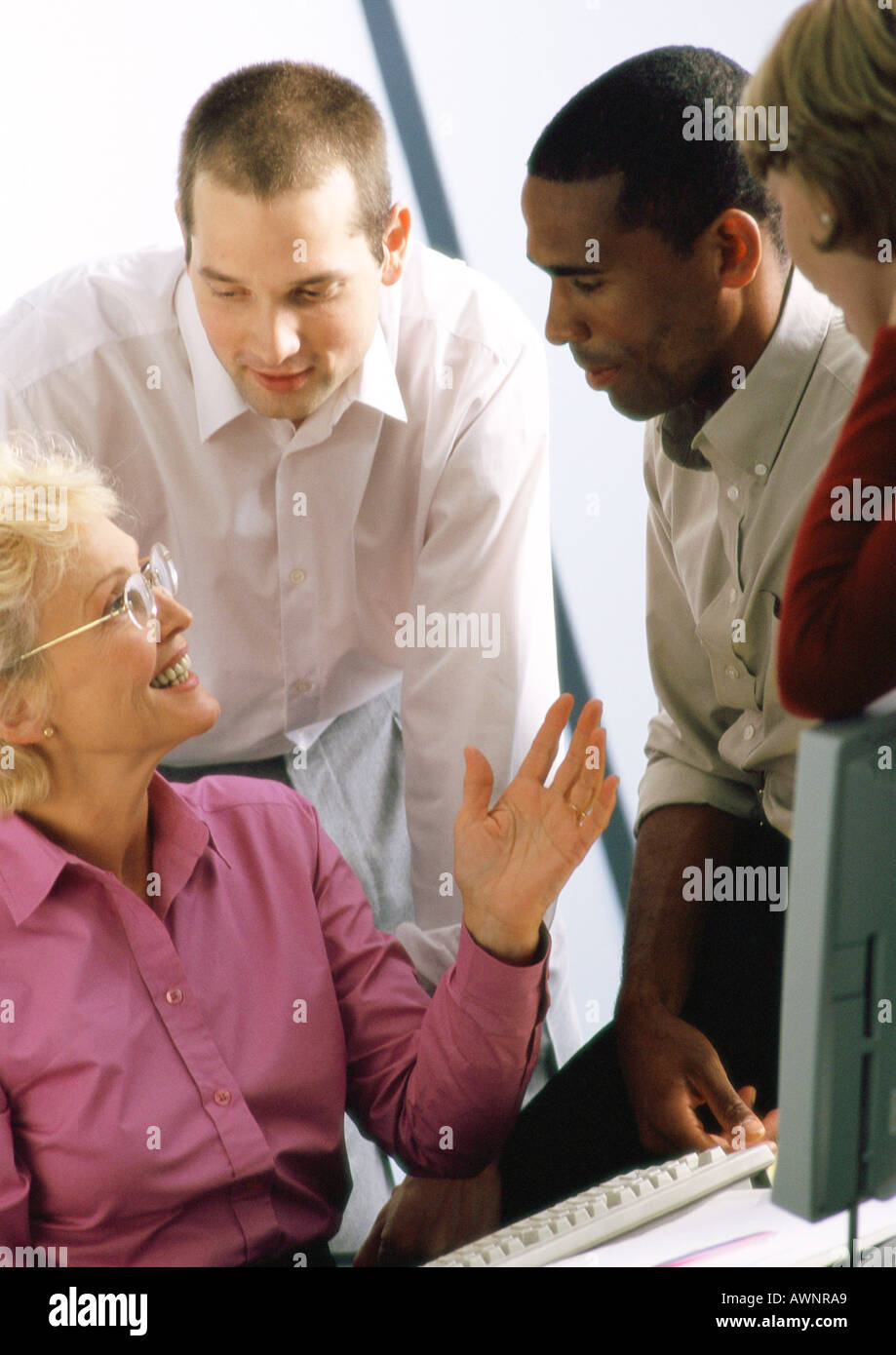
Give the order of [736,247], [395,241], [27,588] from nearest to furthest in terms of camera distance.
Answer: [27,588] → [736,247] → [395,241]

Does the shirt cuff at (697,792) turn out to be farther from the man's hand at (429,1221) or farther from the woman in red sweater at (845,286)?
the woman in red sweater at (845,286)

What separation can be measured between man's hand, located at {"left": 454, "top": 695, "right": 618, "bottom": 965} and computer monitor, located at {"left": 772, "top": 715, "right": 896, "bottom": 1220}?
50 cm

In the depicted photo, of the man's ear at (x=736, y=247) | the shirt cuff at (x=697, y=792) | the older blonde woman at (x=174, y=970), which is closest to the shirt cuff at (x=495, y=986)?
the older blonde woman at (x=174, y=970)

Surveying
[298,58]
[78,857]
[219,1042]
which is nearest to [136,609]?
[78,857]

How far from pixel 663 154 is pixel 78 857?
2.58 feet

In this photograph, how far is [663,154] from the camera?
1271 millimetres

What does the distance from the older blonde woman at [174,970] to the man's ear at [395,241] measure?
0.50m

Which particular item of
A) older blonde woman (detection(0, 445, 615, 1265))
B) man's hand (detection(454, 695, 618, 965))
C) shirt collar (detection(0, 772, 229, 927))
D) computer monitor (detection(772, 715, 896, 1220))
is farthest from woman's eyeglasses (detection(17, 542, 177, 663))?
computer monitor (detection(772, 715, 896, 1220))

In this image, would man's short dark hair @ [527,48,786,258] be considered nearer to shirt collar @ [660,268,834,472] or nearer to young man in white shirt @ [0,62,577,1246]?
shirt collar @ [660,268,834,472]

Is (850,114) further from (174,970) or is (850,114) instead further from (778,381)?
(174,970)

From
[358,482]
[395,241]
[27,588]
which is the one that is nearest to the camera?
[27,588]

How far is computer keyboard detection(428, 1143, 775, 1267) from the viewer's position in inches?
35.7

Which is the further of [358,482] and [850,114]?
[358,482]
